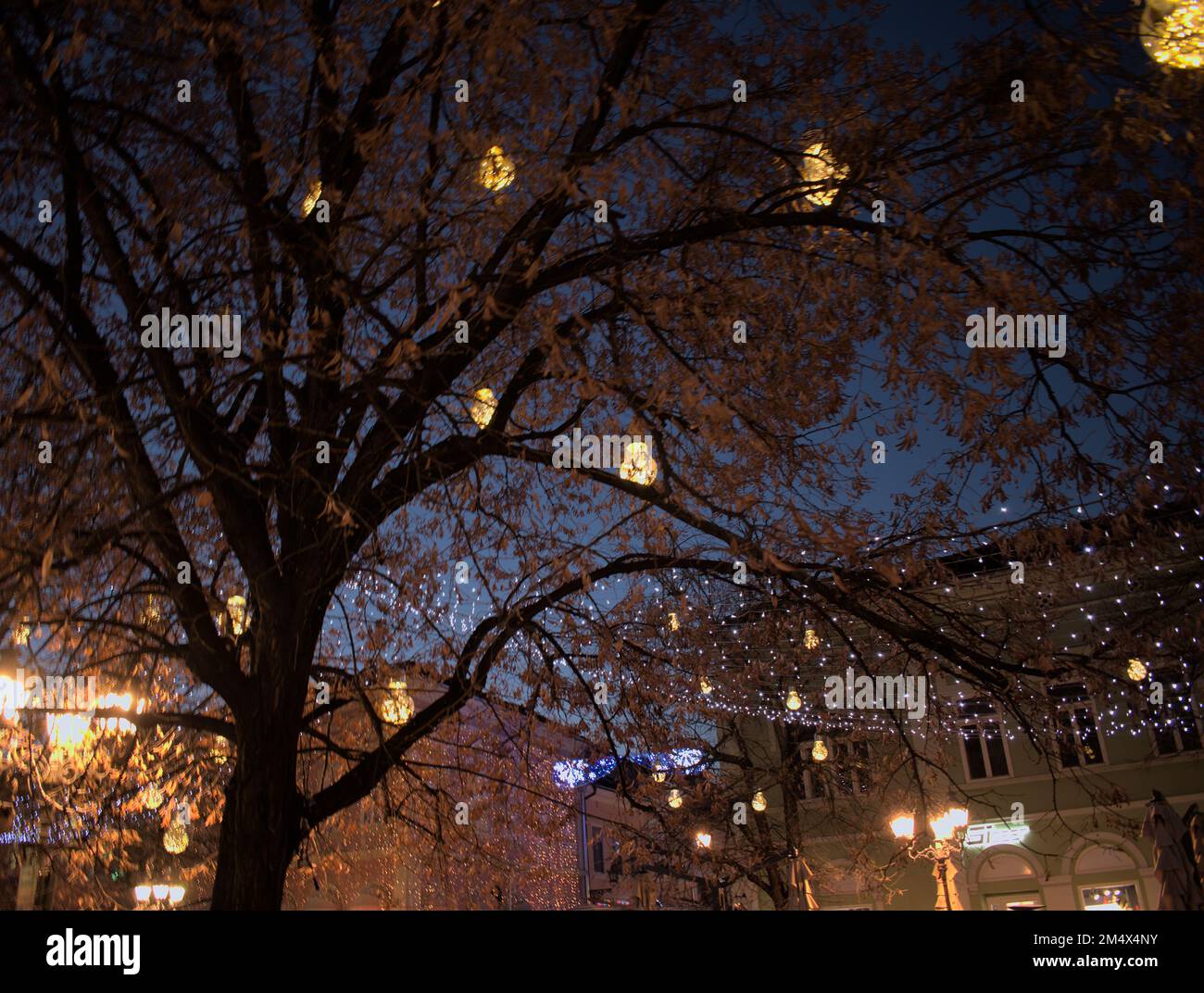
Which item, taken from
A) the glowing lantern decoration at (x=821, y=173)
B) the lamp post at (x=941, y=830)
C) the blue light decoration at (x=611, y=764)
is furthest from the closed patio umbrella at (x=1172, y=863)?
the glowing lantern decoration at (x=821, y=173)

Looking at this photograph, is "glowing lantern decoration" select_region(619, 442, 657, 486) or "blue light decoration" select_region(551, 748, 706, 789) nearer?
"glowing lantern decoration" select_region(619, 442, 657, 486)

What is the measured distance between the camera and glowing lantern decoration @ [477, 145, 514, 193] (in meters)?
5.64

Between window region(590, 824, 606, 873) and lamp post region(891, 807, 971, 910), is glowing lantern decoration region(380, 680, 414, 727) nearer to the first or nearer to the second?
lamp post region(891, 807, 971, 910)

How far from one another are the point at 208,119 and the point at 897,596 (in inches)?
260

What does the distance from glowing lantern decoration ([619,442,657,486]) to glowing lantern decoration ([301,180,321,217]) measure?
2.67 m

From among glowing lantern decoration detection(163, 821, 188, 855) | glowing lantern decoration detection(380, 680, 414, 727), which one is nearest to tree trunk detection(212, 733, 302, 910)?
glowing lantern decoration detection(380, 680, 414, 727)

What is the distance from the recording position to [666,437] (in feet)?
22.0

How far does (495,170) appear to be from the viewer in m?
5.68

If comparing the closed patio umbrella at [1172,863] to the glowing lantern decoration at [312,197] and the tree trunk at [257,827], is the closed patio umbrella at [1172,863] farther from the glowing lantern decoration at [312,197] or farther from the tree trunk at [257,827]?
the glowing lantern decoration at [312,197]

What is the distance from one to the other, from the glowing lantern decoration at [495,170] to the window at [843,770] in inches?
475

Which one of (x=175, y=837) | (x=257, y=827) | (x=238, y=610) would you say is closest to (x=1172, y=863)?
(x=257, y=827)
